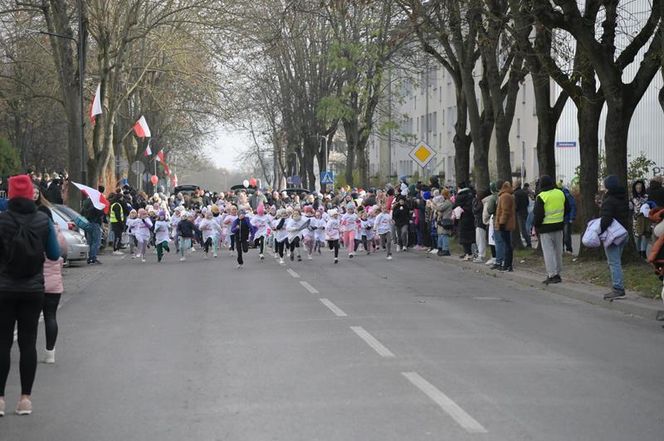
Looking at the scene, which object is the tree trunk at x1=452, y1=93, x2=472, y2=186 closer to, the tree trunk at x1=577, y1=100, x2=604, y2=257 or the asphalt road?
the tree trunk at x1=577, y1=100, x2=604, y2=257

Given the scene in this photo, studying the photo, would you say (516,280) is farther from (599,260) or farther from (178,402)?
(178,402)

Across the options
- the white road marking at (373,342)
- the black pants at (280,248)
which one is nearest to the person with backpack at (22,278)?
the white road marking at (373,342)

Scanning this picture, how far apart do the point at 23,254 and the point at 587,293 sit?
11412 millimetres

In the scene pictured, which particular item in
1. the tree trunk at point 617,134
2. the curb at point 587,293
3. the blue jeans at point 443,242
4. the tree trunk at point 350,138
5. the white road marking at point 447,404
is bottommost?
the curb at point 587,293

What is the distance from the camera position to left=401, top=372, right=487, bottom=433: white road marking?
785 cm

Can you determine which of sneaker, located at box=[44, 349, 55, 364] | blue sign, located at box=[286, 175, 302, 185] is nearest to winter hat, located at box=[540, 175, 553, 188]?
sneaker, located at box=[44, 349, 55, 364]

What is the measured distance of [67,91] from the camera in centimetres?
3631

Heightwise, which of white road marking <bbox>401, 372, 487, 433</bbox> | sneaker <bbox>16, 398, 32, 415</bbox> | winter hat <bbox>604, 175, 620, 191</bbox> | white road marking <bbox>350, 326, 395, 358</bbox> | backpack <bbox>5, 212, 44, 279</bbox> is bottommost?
white road marking <bbox>401, 372, 487, 433</bbox>

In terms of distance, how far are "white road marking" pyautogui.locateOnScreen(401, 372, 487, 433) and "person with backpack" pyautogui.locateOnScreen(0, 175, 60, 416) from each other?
300cm

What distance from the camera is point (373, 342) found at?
12.4m

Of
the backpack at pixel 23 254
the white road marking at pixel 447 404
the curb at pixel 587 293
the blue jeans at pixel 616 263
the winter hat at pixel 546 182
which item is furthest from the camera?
the winter hat at pixel 546 182

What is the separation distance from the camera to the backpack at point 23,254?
864 centimetres

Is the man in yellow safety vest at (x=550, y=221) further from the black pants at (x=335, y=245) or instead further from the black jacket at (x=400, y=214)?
the black jacket at (x=400, y=214)

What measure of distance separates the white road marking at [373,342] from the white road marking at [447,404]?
4.36 feet
